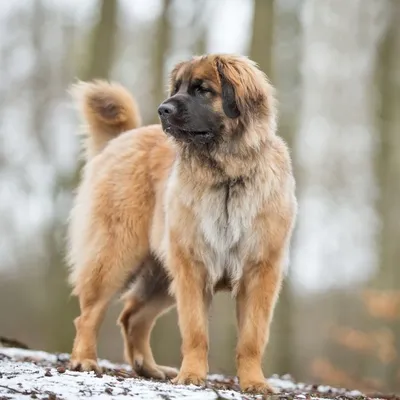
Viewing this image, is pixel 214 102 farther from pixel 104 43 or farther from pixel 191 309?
pixel 104 43

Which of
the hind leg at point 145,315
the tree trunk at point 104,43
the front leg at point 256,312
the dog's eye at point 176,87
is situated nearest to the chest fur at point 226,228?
the front leg at point 256,312

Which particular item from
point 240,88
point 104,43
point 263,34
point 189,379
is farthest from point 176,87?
point 104,43

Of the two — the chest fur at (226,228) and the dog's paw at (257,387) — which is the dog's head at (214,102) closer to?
the chest fur at (226,228)

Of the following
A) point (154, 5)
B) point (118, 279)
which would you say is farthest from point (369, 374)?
point (118, 279)

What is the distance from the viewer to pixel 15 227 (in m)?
17.3

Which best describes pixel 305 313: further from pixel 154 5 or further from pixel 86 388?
pixel 86 388

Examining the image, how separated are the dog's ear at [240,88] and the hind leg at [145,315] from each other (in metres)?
1.60

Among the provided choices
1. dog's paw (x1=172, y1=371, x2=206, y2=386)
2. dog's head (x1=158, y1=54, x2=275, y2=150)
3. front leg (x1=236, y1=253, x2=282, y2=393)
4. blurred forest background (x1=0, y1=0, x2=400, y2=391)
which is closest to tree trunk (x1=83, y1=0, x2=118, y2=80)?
blurred forest background (x1=0, y1=0, x2=400, y2=391)

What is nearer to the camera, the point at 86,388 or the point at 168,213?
the point at 86,388

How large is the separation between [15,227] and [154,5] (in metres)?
8.14

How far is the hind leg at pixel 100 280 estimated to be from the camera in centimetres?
569

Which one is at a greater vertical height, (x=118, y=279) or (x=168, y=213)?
(x=168, y=213)

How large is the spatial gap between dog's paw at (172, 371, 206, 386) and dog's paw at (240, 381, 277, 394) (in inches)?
10.3

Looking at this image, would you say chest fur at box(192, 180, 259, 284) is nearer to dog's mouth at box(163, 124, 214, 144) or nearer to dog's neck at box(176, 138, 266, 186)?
dog's neck at box(176, 138, 266, 186)
